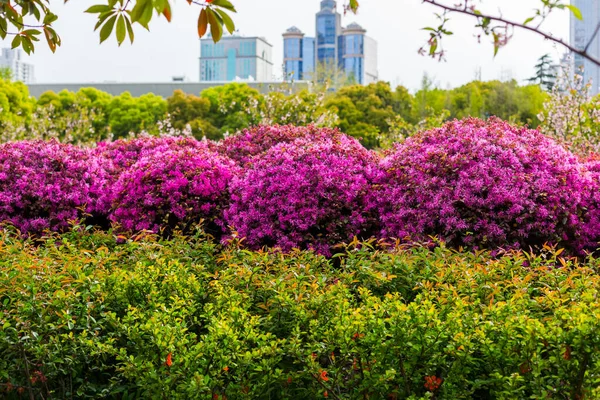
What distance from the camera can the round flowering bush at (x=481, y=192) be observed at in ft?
16.2

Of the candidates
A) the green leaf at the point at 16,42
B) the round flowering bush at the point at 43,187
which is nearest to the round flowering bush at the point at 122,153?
the round flowering bush at the point at 43,187

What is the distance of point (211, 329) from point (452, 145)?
3281mm

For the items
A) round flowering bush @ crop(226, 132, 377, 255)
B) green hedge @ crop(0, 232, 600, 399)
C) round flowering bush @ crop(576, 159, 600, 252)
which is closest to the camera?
green hedge @ crop(0, 232, 600, 399)

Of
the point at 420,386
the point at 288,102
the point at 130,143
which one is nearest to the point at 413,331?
the point at 420,386

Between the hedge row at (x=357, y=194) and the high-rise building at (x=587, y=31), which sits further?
the hedge row at (x=357, y=194)

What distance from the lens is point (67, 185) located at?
6.34 meters

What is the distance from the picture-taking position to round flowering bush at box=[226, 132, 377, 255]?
516 centimetres

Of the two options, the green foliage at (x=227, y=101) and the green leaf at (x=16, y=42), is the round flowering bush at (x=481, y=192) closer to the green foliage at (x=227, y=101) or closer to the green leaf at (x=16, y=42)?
the green leaf at (x=16, y=42)

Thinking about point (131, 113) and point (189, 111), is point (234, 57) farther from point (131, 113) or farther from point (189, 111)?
point (189, 111)

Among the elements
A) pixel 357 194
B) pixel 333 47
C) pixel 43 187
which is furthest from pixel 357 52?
pixel 357 194

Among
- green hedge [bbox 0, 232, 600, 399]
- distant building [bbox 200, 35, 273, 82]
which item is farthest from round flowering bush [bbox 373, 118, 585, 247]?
distant building [bbox 200, 35, 273, 82]

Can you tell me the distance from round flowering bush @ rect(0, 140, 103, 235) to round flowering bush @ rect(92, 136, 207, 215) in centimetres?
14

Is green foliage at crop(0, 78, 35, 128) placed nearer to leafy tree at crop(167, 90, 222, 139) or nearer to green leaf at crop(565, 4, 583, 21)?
leafy tree at crop(167, 90, 222, 139)

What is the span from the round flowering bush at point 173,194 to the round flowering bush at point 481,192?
1362mm
